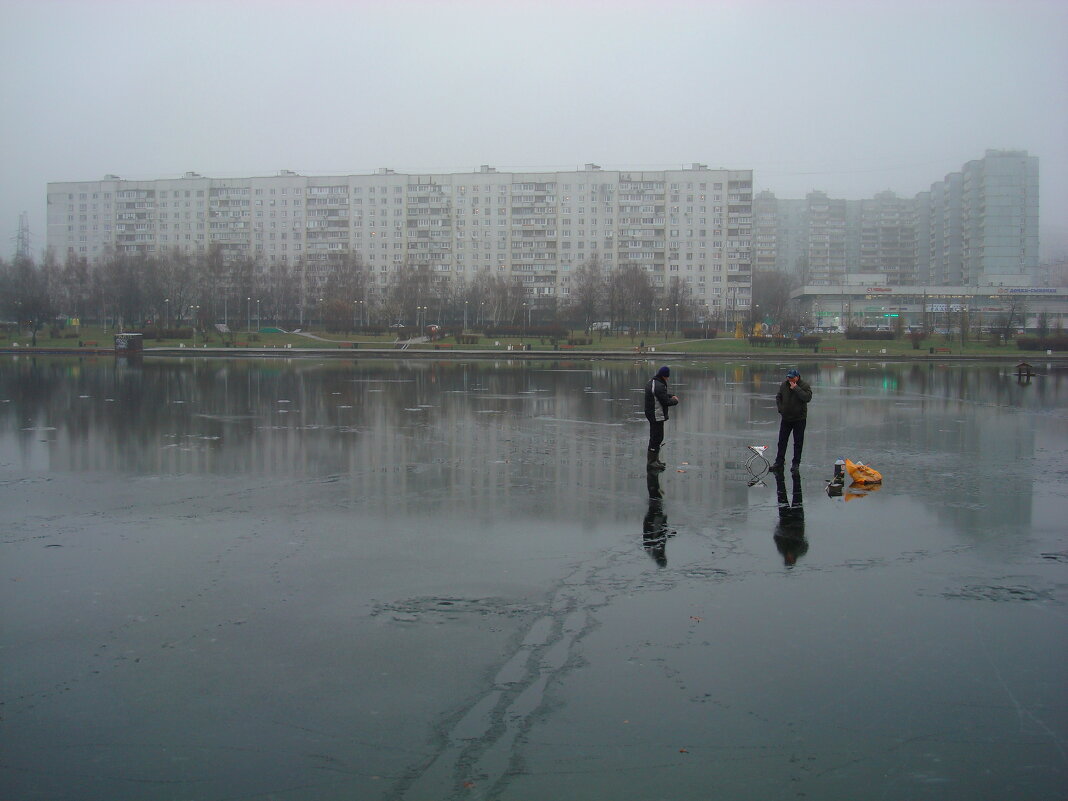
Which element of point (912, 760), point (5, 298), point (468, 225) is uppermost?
point (468, 225)

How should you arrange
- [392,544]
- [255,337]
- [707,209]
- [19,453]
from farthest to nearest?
[707,209]
[255,337]
[19,453]
[392,544]

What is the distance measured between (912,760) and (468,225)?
399ft

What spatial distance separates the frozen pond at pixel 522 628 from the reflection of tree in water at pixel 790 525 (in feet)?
0.21

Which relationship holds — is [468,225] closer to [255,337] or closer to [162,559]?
[255,337]

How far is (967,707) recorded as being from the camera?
552 centimetres

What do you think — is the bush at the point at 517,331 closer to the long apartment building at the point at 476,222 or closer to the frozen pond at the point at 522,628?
the long apartment building at the point at 476,222

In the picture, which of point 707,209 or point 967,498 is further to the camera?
point 707,209

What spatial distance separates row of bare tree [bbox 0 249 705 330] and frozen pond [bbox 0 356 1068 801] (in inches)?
2991

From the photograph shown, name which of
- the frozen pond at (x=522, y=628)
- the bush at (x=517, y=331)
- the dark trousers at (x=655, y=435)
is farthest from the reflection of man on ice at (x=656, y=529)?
the bush at (x=517, y=331)

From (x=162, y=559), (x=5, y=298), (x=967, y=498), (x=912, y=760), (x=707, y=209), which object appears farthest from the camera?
(x=707, y=209)

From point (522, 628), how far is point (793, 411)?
335 inches

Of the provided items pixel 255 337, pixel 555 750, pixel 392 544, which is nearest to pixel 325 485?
pixel 392 544

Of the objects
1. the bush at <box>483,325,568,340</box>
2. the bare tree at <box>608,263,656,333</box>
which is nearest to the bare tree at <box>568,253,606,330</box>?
the bare tree at <box>608,263,656,333</box>

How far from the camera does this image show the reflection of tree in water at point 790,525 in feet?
30.1
